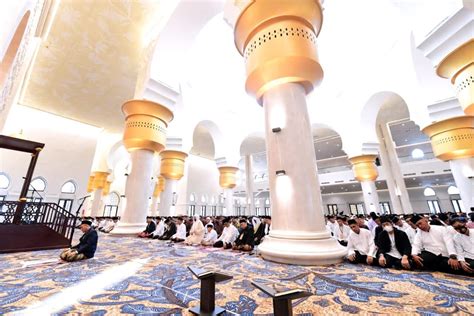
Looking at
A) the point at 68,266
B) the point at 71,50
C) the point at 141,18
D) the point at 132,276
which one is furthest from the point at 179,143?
the point at 132,276

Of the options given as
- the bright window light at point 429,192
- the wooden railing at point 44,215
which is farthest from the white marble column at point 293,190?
the bright window light at point 429,192

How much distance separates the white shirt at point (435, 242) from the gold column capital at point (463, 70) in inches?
108

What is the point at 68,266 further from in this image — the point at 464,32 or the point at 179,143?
the point at 464,32

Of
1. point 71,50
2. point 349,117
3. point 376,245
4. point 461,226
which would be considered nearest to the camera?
point 461,226

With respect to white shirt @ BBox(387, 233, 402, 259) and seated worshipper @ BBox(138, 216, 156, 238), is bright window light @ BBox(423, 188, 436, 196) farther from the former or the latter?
seated worshipper @ BBox(138, 216, 156, 238)

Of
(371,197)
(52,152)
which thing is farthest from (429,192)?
(52,152)

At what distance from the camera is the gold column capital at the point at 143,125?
5734mm

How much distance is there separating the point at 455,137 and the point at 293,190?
5920mm

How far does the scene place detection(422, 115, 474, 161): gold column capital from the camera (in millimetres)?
5520

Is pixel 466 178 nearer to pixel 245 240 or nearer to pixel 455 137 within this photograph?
pixel 455 137

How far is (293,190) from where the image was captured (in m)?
2.83

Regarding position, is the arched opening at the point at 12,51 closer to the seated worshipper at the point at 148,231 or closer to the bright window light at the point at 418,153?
the seated worshipper at the point at 148,231

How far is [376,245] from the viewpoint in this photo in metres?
2.93

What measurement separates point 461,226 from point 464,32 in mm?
3833
